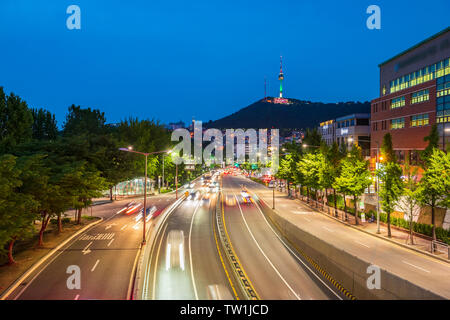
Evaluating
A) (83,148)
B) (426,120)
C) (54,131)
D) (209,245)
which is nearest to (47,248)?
(83,148)

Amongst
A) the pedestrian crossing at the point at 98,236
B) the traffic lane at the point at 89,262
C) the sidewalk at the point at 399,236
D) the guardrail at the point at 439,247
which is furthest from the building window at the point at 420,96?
the pedestrian crossing at the point at 98,236

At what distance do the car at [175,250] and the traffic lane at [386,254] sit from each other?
14679mm

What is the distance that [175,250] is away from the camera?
31578 millimetres

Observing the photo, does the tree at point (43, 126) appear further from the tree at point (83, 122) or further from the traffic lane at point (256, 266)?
the traffic lane at point (256, 266)

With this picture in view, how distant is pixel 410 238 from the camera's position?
32.3 m

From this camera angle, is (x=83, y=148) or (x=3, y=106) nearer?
(x=83, y=148)

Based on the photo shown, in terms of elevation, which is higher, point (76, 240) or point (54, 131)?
point (54, 131)

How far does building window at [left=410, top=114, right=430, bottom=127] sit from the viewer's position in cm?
6197

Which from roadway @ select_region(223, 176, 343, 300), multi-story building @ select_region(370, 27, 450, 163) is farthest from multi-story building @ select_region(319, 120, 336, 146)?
roadway @ select_region(223, 176, 343, 300)

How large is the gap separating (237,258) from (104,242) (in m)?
13.7

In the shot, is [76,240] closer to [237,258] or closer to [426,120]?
[237,258]
